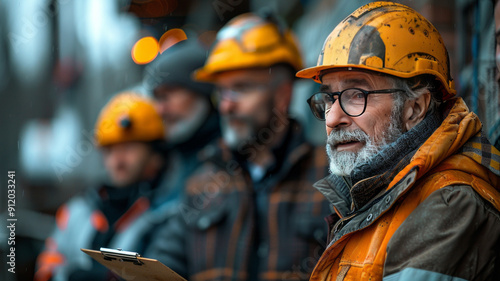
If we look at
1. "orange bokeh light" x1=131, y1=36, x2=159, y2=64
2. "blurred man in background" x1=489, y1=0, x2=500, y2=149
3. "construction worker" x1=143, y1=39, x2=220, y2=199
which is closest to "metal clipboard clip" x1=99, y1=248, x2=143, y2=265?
"blurred man in background" x1=489, y1=0, x2=500, y2=149

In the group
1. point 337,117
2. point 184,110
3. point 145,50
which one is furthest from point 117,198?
point 337,117

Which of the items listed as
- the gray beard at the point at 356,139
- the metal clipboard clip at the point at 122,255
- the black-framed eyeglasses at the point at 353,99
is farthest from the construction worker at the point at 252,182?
the metal clipboard clip at the point at 122,255

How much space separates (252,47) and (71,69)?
3.32 metres

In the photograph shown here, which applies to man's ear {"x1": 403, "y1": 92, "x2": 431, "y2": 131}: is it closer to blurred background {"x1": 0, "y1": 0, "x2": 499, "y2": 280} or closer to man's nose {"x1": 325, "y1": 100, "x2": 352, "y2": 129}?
man's nose {"x1": 325, "y1": 100, "x2": 352, "y2": 129}

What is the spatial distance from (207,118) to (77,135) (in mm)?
2506

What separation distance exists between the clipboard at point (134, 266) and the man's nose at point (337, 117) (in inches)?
33.0

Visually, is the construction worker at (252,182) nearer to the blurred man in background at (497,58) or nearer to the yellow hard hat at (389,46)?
Result: the blurred man in background at (497,58)

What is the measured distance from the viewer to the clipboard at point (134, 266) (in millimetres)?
2262

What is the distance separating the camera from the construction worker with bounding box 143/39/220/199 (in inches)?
196

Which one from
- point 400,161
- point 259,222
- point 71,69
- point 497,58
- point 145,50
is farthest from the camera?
point 71,69

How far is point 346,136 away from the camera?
7.76ft

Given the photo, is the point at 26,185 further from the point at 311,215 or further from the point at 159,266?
the point at 159,266

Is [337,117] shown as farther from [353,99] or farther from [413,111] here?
[413,111]

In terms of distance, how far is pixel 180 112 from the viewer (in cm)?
511
